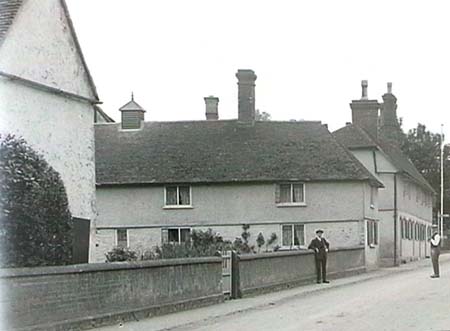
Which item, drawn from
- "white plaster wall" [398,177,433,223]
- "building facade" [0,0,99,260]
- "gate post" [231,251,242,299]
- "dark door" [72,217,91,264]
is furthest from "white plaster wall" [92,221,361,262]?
"gate post" [231,251,242,299]

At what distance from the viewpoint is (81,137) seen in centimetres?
2838

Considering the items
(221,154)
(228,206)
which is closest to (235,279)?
(228,206)

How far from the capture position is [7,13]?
24469 millimetres

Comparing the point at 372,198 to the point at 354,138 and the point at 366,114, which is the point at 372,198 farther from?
the point at 366,114

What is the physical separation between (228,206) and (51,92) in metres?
21.1

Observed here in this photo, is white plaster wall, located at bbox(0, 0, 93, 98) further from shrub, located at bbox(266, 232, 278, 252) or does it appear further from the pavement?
shrub, located at bbox(266, 232, 278, 252)

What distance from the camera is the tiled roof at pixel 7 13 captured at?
23.8 meters

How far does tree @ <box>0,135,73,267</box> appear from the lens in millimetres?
18106

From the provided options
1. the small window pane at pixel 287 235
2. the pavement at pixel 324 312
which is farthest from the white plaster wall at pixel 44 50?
the small window pane at pixel 287 235

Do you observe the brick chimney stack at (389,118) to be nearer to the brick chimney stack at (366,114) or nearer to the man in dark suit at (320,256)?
the brick chimney stack at (366,114)

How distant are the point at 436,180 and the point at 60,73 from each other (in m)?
75.2

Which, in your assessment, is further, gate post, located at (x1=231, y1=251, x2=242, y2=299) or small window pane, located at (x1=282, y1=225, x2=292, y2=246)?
small window pane, located at (x1=282, y1=225, x2=292, y2=246)

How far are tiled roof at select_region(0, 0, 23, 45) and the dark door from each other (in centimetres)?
573

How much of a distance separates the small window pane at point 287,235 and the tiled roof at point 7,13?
80.1 ft
